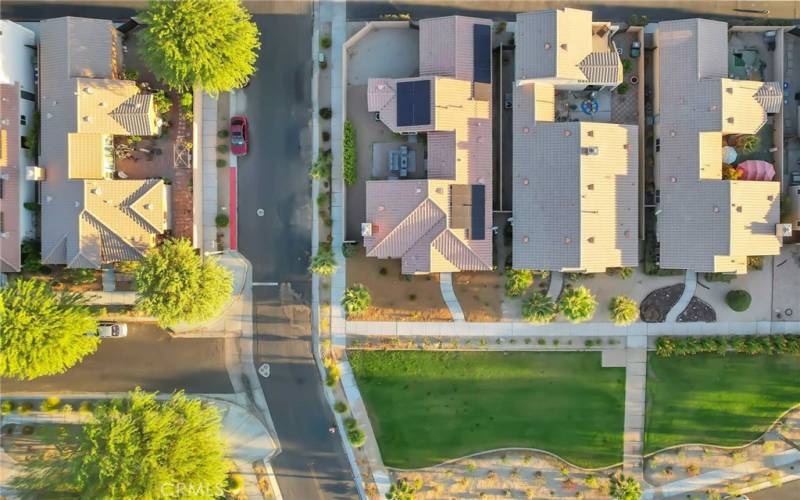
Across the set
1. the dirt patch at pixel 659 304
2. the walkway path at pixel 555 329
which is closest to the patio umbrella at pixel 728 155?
the dirt patch at pixel 659 304

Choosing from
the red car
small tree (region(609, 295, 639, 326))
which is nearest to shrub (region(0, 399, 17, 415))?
the red car

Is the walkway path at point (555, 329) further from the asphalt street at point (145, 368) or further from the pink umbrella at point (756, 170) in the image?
the pink umbrella at point (756, 170)

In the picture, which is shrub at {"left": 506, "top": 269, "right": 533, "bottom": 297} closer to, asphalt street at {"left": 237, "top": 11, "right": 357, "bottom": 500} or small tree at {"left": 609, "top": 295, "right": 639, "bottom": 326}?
small tree at {"left": 609, "top": 295, "right": 639, "bottom": 326}

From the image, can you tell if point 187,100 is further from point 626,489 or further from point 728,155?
point 626,489

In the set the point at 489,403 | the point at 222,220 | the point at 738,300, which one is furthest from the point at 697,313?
the point at 222,220

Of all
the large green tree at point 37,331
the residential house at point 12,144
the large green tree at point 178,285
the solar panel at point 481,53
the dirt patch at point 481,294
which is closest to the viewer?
the large green tree at point 37,331

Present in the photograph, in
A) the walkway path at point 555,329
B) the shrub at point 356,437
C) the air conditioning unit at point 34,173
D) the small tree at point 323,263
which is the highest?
the air conditioning unit at point 34,173

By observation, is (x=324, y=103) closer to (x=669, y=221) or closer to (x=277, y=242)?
(x=277, y=242)
